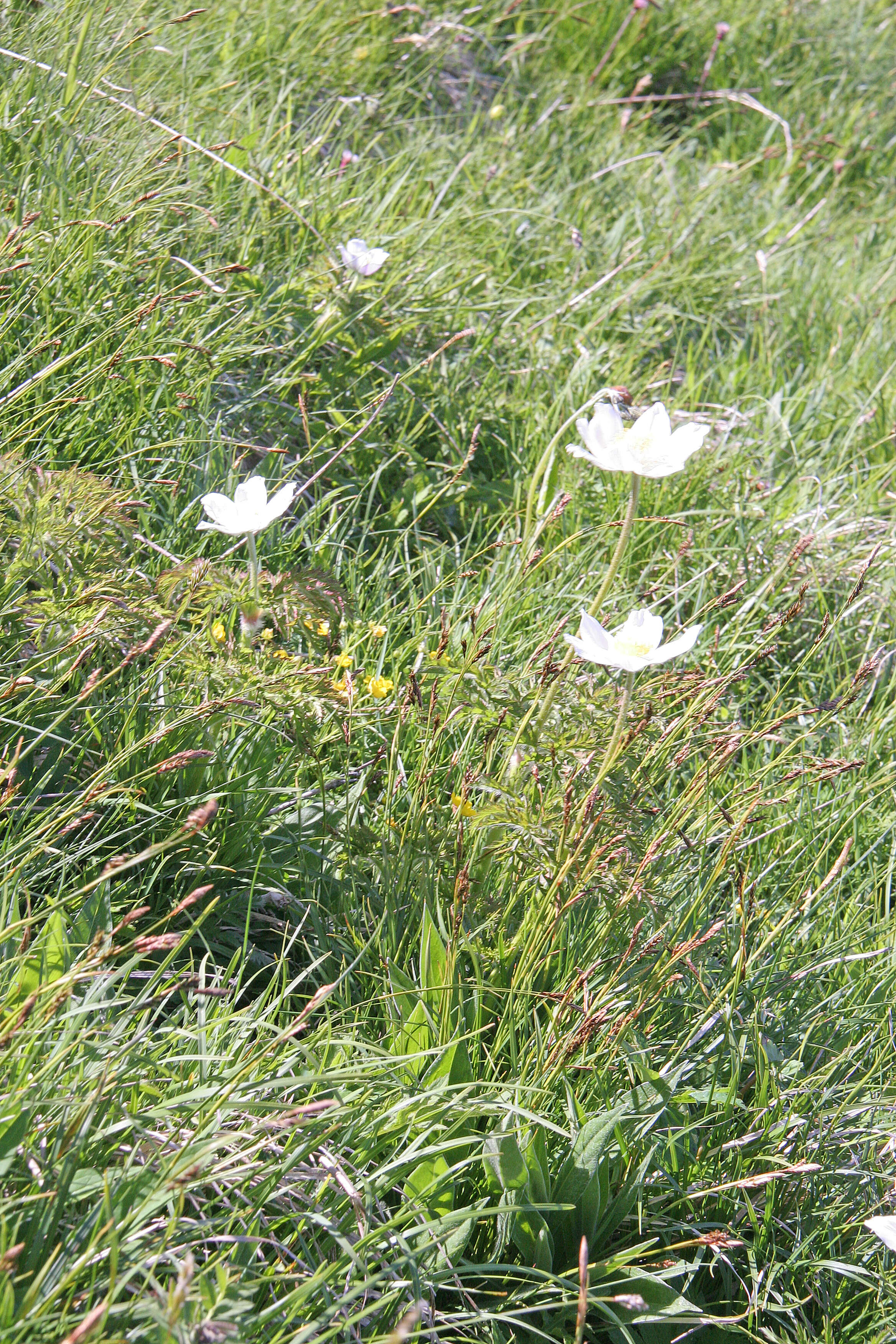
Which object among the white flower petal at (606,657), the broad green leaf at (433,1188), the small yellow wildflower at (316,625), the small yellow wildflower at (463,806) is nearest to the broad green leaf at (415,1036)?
the broad green leaf at (433,1188)

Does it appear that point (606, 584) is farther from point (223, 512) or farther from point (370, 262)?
point (370, 262)

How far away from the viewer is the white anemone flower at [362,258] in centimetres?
254

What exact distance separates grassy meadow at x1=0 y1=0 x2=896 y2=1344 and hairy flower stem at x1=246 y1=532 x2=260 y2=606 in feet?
0.16

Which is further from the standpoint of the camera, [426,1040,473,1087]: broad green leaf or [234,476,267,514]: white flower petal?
[234,476,267,514]: white flower petal

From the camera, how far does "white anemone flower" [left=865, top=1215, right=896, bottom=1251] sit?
4.34 ft

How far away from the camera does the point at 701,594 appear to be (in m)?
2.38

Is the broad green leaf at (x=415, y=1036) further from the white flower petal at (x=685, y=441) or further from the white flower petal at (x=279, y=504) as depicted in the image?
the white flower petal at (x=685, y=441)

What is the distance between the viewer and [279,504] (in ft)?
5.82

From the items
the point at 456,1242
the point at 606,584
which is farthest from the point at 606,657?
the point at 456,1242

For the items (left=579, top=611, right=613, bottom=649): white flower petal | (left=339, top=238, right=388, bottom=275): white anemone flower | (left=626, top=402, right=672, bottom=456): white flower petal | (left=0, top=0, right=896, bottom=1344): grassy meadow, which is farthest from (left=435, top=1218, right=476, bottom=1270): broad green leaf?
(left=339, top=238, right=388, bottom=275): white anemone flower

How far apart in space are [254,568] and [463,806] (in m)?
0.52

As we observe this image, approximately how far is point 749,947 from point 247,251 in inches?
79.2

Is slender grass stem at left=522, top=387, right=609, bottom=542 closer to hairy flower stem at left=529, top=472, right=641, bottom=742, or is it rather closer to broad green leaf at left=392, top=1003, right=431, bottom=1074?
hairy flower stem at left=529, top=472, right=641, bottom=742

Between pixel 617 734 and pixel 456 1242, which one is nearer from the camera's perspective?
pixel 456 1242
